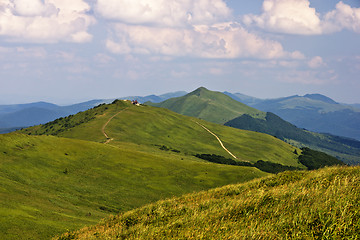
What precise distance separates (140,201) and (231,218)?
64712 millimetres

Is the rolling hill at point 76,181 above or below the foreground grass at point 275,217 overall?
below

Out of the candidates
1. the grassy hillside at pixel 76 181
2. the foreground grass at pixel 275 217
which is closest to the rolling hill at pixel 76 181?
the grassy hillside at pixel 76 181

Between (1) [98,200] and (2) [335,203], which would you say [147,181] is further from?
(2) [335,203]

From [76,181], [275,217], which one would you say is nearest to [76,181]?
[76,181]

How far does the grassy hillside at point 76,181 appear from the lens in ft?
145

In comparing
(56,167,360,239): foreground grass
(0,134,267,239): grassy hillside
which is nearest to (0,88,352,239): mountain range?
(0,134,267,239): grassy hillside

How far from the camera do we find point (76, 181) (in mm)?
80750

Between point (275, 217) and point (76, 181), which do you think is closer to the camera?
point (275, 217)

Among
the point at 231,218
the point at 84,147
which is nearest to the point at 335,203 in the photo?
the point at 231,218

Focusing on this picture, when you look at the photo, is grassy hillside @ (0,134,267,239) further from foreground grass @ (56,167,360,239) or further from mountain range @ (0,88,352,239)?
foreground grass @ (56,167,360,239)

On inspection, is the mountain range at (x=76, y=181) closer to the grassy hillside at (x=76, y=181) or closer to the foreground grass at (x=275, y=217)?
the grassy hillside at (x=76, y=181)

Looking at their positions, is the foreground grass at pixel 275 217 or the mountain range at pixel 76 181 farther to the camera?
the mountain range at pixel 76 181

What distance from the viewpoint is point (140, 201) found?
76125mm

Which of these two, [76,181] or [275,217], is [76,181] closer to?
[76,181]
